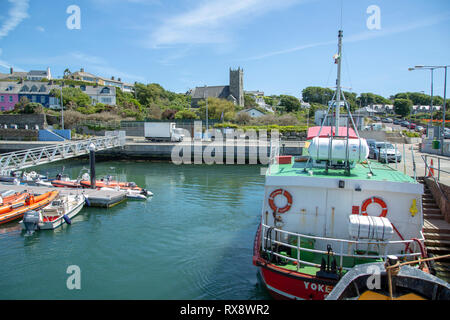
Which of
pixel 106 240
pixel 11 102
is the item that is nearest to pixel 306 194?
pixel 106 240

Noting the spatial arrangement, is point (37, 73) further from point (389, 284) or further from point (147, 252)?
point (389, 284)

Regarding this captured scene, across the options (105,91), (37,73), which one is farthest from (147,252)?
(37,73)

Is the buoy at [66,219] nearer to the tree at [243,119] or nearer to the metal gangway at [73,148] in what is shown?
the metal gangway at [73,148]

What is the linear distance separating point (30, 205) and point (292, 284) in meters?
15.2

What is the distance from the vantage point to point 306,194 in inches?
360

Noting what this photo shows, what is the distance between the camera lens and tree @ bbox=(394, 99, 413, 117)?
375ft

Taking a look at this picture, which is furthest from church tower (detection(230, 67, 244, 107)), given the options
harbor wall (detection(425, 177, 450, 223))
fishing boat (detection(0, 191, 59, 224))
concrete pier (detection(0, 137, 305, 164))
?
harbor wall (detection(425, 177, 450, 223))

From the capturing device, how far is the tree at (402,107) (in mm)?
114188

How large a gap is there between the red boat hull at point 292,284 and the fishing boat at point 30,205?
1363 centimetres

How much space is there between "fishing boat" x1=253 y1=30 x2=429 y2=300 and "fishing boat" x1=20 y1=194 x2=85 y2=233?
35.5 feet

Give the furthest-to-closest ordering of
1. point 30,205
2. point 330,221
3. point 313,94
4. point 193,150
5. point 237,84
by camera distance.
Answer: point 313,94, point 237,84, point 193,150, point 30,205, point 330,221

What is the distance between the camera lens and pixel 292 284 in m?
7.85

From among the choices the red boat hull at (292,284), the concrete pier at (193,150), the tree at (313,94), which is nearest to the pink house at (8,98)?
the concrete pier at (193,150)
